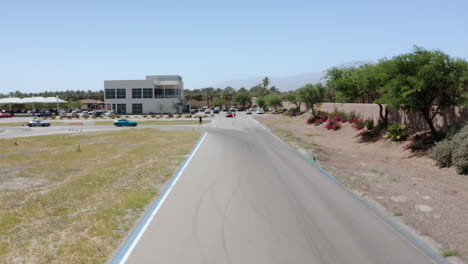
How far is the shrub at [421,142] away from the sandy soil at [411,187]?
1.75ft

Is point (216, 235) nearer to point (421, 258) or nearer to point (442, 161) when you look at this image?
point (421, 258)

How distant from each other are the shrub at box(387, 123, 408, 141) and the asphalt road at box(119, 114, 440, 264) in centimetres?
1160

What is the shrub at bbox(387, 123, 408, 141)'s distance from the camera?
25.8 m

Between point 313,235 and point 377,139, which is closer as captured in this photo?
A: point 313,235

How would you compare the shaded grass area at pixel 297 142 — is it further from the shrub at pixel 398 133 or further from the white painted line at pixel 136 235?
the white painted line at pixel 136 235

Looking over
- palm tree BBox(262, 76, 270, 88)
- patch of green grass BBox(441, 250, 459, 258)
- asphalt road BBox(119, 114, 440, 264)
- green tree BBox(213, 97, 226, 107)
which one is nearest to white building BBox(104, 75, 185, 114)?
green tree BBox(213, 97, 226, 107)

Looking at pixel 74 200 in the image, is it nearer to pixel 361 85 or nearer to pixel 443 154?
pixel 443 154

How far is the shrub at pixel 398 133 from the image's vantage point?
2585cm

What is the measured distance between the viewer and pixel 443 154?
18.3 meters

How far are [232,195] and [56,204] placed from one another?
605 cm

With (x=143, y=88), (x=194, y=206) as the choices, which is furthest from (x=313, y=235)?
(x=143, y=88)

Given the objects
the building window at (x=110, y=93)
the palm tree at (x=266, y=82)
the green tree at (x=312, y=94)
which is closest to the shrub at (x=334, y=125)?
the green tree at (x=312, y=94)

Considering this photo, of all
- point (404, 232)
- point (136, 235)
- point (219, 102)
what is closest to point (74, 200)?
point (136, 235)

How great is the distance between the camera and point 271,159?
22.3 m
